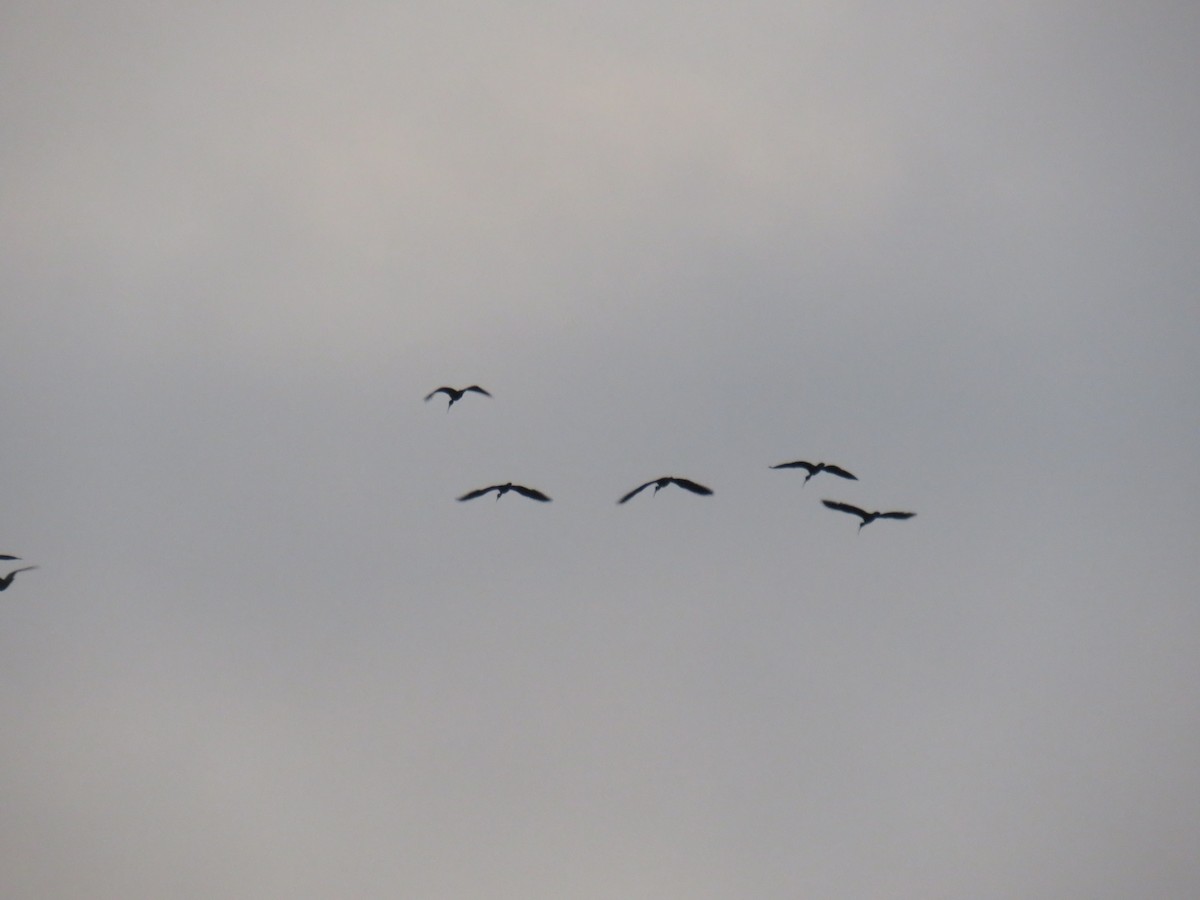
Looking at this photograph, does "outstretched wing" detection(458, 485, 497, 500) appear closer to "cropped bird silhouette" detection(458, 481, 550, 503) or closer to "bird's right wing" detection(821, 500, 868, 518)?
"cropped bird silhouette" detection(458, 481, 550, 503)

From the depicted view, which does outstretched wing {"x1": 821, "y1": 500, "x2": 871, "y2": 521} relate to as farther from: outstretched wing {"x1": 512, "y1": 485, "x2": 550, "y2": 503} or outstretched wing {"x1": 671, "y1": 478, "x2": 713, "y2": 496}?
outstretched wing {"x1": 512, "y1": 485, "x2": 550, "y2": 503}

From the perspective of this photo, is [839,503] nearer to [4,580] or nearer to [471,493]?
[471,493]

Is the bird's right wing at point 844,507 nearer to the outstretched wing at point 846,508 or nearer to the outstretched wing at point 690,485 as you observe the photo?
the outstretched wing at point 846,508

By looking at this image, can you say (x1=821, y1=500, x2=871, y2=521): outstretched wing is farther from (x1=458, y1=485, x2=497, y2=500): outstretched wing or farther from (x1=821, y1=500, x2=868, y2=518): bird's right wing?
(x1=458, y1=485, x2=497, y2=500): outstretched wing

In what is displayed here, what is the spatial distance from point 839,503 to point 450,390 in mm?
28145

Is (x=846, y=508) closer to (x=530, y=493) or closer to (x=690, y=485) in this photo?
(x=690, y=485)

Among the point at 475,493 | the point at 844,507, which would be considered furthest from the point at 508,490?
the point at 844,507

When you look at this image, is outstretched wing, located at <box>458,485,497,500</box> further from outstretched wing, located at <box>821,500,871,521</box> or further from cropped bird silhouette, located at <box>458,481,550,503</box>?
outstretched wing, located at <box>821,500,871,521</box>

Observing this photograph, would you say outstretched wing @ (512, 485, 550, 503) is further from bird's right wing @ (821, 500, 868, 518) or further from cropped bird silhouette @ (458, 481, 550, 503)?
bird's right wing @ (821, 500, 868, 518)

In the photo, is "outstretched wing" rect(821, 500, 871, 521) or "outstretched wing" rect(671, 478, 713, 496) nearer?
"outstretched wing" rect(671, 478, 713, 496)

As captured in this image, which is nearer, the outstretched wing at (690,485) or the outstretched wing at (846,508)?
the outstretched wing at (690,485)

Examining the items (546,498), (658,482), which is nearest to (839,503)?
(658,482)

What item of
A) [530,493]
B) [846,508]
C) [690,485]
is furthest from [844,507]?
[530,493]

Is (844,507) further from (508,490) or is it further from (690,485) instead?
(508,490)
